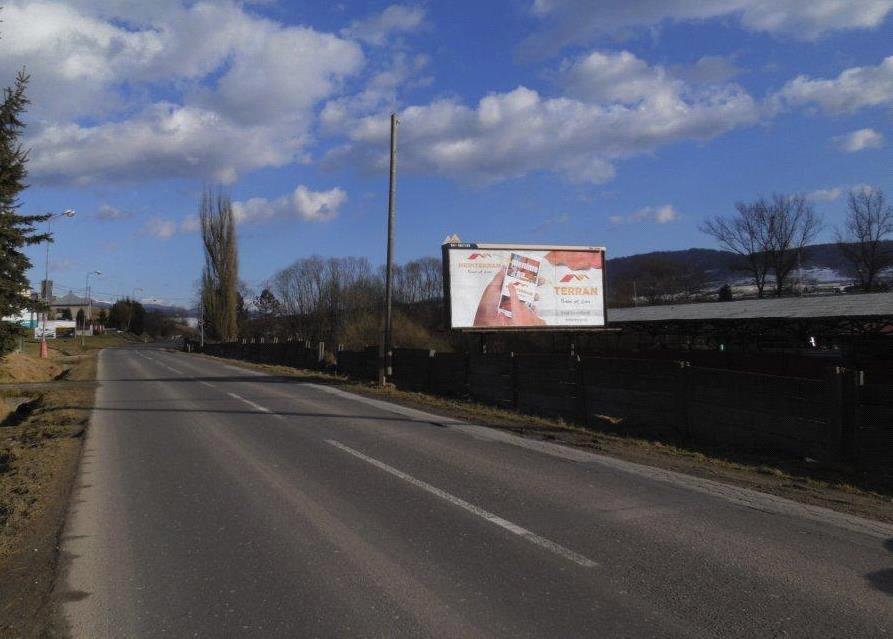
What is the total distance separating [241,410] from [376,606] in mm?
12408

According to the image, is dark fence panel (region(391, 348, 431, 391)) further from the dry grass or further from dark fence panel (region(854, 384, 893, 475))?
the dry grass

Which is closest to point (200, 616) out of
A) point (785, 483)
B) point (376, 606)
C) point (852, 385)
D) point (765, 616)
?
point (376, 606)

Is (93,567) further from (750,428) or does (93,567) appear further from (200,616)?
(750,428)

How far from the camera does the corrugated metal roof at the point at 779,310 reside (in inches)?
1033

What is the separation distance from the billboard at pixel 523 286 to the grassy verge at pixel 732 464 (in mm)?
7409

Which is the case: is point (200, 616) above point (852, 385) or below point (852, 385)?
below

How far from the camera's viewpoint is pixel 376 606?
4418 mm

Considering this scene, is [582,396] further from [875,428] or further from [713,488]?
[713,488]

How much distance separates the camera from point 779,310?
31.0m

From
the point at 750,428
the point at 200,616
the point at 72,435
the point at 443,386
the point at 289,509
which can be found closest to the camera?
the point at 200,616

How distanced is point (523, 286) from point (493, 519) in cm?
1789

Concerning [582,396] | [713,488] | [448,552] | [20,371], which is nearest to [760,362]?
[582,396]

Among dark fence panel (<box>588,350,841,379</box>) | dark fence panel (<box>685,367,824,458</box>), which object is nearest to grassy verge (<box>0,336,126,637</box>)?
dark fence panel (<box>685,367,824,458</box>)

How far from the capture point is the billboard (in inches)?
900
